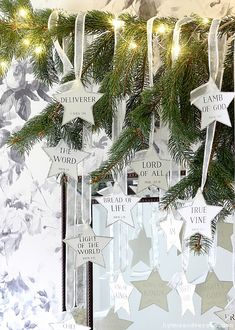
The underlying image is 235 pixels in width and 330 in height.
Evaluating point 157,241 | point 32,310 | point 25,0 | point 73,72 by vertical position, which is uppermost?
point 25,0

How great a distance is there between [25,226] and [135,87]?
64 centimetres

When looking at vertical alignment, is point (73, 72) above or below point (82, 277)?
above

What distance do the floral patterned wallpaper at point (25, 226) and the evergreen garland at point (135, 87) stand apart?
42 centimetres

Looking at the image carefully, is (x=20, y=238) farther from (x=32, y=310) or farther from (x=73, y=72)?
(x=73, y=72)

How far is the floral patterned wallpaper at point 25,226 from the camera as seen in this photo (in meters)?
1.72

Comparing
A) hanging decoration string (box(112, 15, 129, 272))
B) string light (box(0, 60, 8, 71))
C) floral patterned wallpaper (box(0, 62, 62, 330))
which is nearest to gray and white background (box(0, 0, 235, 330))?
floral patterned wallpaper (box(0, 62, 62, 330))

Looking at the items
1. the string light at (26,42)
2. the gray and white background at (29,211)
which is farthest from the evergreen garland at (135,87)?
the gray and white background at (29,211)

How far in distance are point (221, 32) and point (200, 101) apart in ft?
0.63

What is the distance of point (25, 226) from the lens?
1756 mm

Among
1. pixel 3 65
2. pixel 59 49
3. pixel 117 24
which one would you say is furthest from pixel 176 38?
pixel 3 65

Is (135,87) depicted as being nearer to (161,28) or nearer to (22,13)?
(161,28)

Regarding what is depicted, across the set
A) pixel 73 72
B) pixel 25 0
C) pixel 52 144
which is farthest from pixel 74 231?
pixel 25 0

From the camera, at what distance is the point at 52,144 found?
1357 millimetres

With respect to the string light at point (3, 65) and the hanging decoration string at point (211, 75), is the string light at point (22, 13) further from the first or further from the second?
the hanging decoration string at point (211, 75)
